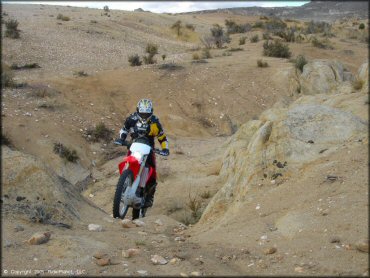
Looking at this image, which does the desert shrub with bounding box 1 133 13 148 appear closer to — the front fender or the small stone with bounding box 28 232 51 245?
the front fender

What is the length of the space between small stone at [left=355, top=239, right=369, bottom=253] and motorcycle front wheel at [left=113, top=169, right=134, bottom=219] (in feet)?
11.2

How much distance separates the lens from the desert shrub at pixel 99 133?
43.1 ft

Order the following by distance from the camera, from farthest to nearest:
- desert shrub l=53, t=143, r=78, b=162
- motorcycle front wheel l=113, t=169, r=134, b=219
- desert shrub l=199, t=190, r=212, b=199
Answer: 1. desert shrub l=53, t=143, r=78, b=162
2. desert shrub l=199, t=190, r=212, b=199
3. motorcycle front wheel l=113, t=169, r=134, b=219

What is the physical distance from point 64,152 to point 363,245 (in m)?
9.43

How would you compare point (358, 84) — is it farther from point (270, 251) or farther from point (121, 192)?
point (270, 251)

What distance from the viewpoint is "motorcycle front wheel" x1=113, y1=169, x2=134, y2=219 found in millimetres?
5977

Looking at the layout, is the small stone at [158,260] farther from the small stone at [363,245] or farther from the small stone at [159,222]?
the small stone at [159,222]

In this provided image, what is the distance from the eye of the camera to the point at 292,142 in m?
5.99

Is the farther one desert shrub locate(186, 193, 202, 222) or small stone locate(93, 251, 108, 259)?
desert shrub locate(186, 193, 202, 222)

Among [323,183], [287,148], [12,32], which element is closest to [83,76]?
[12,32]

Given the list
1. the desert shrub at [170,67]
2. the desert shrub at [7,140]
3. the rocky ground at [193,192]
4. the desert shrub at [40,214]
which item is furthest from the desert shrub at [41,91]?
the desert shrub at [40,214]

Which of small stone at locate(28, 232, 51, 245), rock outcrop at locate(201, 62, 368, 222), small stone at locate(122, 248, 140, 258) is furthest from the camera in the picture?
rock outcrop at locate(201, 62, 368, 222)

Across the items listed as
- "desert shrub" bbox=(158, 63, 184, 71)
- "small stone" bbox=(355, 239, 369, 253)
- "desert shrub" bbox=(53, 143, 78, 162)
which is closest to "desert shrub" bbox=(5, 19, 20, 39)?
"desert shrub" bbox=(158, 63, 184, 71)

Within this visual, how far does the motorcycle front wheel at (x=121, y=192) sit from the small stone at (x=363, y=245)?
135 inches
